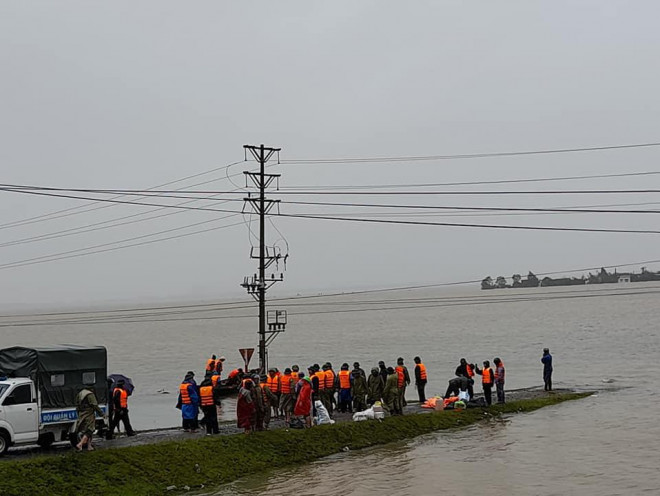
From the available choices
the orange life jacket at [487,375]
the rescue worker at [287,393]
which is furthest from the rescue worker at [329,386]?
the orange life jacket at [487,375]

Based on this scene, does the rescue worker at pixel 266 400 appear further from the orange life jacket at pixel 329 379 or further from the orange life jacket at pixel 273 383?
the orange life jacket at pixel 329 379

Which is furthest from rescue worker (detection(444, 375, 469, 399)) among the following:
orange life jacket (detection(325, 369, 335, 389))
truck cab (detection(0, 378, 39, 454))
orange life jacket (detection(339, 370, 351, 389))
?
truck cab (detection(0, 378, 39, 454))

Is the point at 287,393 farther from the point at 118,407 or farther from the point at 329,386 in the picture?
the point at 118,407

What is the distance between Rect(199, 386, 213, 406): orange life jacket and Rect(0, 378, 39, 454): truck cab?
4691 millimetres

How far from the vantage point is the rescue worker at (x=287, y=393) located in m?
25.2

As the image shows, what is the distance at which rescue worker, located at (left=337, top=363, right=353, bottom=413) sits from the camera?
2772 cm

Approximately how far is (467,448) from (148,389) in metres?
32.0

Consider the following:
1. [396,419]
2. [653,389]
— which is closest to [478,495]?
[396,419]

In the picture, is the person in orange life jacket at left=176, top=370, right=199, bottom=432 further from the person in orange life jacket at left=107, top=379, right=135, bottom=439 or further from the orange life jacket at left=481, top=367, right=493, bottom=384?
the orange life jacket at left=481, top=367, right=493, bottom=384

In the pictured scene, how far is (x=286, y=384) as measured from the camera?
1003 inches

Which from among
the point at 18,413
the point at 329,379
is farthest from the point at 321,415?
the point at 18,413

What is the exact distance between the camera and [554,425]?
2850cm

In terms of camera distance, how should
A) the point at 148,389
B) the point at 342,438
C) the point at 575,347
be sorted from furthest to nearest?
the point at 575,347 → the point at 148,389 → the point at 342,438

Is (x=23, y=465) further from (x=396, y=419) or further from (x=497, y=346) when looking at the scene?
(x=497, y=346)
